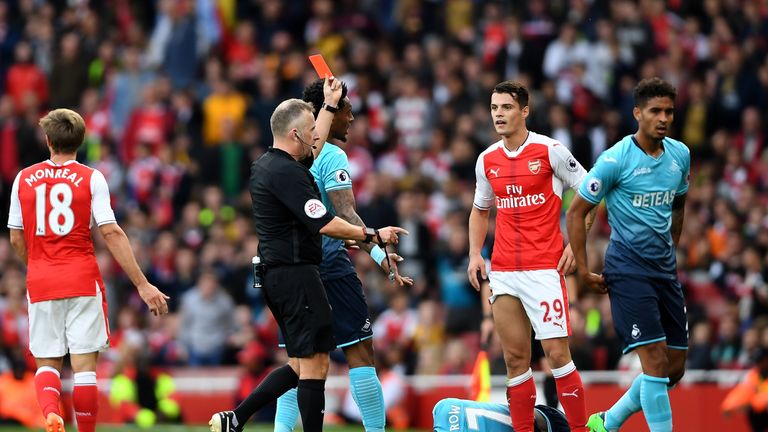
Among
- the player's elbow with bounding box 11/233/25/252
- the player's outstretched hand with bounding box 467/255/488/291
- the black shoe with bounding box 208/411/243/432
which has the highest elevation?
the player's elbow with bounding box 11/233/25/252

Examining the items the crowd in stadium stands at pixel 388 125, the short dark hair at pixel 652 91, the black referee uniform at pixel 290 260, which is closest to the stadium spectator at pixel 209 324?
the crowd in stadium stands at pixel 388 125

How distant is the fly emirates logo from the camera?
10.9 m

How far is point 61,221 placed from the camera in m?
10.7

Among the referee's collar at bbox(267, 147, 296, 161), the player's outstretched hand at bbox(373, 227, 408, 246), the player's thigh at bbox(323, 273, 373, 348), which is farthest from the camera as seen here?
the player's thigh at bbox(323, 273, 373, 348)

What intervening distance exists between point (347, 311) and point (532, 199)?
163cm

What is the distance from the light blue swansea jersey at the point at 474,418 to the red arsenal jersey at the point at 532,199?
3.70 feet

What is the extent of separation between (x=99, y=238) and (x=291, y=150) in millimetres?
11871

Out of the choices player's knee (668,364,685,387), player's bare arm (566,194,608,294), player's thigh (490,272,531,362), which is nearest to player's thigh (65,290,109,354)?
player's thigh (490,272,531,362)

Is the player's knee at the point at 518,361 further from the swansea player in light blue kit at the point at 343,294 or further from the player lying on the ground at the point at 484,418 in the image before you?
the swansea player in light blue kit at the point at 343,294

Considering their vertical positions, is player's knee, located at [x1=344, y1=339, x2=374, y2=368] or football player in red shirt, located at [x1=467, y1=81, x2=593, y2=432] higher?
football player in red shirt, located at [x1=467, y1=81, x2=593, y2=432]

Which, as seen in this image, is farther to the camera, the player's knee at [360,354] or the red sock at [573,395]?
the player's knee at [360,354]

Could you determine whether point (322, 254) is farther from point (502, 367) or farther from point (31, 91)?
point (31, 91)

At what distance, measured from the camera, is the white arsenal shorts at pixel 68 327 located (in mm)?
10703

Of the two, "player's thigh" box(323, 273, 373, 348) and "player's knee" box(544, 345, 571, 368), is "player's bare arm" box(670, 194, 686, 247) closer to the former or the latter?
"player's knee" box(544, 345, 571, 368)
